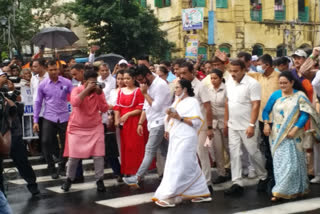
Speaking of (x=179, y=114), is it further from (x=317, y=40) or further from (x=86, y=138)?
(x=317, y=40)

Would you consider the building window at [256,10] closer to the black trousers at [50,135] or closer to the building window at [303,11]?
the building window at [303,11]

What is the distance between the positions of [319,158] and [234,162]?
1.79 meters

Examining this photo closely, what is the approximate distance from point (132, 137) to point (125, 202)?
171cm

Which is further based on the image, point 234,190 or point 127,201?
point 234,190

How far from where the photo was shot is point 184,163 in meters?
8.05

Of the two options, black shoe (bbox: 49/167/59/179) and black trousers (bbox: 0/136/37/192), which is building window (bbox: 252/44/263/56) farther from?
black trousers (bbox: 0/136/37/192)

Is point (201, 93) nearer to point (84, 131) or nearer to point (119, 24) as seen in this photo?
point (84, 131)

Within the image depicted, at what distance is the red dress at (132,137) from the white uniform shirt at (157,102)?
0.49 metres

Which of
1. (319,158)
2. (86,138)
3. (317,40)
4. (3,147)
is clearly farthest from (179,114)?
(317,40)

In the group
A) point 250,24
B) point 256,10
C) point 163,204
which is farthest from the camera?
point 256,10

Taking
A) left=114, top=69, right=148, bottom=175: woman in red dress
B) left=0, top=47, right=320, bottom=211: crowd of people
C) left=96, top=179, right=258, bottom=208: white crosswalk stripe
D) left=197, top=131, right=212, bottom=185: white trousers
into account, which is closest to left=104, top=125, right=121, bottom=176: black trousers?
left=0, top=47, right=320, bottom=211: crowd of people

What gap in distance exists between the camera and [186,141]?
8.09 m

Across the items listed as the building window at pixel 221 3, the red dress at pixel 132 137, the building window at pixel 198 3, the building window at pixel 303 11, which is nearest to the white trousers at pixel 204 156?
the red dress at pixel 132 137

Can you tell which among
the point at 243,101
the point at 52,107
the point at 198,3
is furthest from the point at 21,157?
the point at 198,3
